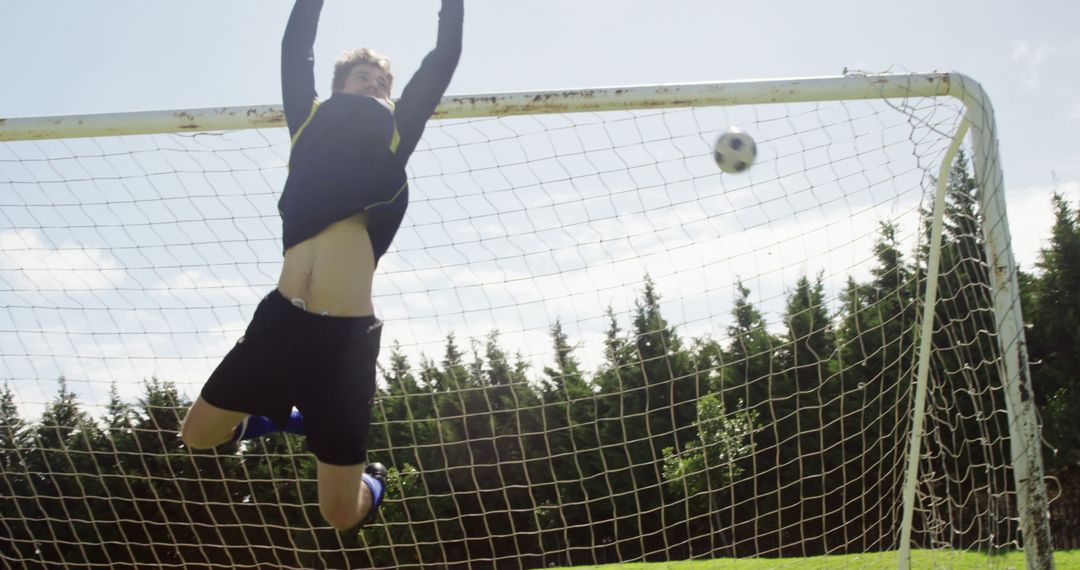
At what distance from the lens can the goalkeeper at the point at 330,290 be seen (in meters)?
2.99

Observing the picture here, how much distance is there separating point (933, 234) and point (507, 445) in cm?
2412

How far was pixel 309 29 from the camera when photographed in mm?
3342

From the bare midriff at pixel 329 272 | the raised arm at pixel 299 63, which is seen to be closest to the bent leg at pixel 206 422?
the bare midriff at pixel 329 272

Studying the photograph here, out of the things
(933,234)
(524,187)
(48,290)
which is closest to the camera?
(933,234)

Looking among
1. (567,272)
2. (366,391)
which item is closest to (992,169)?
(567,272)

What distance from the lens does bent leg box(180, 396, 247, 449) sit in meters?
3.10

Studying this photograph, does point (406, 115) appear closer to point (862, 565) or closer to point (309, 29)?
point (309, 29)

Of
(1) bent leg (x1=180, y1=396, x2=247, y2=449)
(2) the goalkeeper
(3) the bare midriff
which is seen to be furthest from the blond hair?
(1) bent leg (x1=180, y1=396, x2=247, y2=449)

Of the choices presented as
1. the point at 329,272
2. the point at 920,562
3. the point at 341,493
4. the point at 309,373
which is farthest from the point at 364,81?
the point at 920,562

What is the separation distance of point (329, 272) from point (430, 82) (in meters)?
0.84

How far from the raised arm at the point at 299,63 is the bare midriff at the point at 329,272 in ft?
1.51

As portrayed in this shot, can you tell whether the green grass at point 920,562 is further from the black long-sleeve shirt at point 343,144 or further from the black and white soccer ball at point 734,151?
the black long-sleeve shirt at point 343,144

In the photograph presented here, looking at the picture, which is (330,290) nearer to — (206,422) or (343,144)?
(343,144)

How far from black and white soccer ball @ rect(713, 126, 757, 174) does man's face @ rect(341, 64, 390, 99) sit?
2.26 metres
